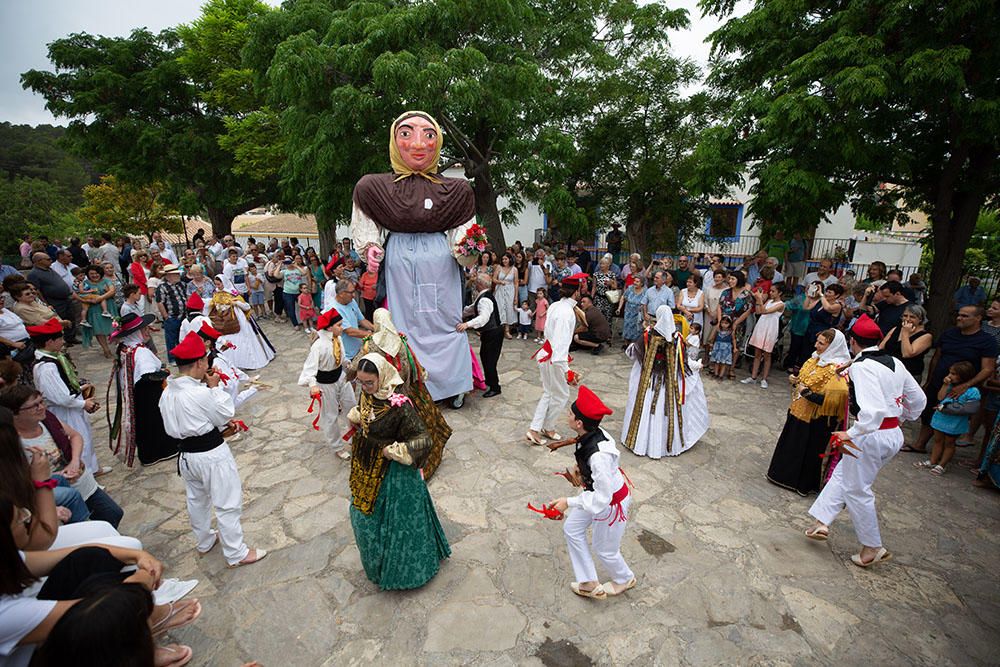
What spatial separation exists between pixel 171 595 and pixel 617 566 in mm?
2848

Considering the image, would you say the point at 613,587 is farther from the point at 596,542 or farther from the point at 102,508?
the point at 102,508

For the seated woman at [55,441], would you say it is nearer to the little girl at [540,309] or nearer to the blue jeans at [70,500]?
the blue jeans at [70,500]

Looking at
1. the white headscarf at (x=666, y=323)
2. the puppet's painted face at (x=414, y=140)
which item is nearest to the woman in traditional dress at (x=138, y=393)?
the puppet's painted face at (x=414, y=140)

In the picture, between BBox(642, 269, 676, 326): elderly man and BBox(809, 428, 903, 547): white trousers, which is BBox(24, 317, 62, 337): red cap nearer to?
BBox(809, 428, 903, 547): white trousers

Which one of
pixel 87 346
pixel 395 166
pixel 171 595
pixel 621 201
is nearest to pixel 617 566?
pixel 171 595

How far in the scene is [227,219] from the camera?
70.1ft

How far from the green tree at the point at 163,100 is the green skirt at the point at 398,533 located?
17496 millimetres

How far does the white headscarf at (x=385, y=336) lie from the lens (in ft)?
14.7

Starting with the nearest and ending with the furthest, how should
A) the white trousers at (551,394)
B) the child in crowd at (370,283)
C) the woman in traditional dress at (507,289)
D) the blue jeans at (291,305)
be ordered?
the white trousers at (551,394), the child in crowd at (370,283), the woman in traditional dress at (507,289), the blue jeans at (291,305)

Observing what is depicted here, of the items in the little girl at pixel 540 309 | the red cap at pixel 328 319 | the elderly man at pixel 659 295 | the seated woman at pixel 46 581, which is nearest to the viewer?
the seated woman at pixel 46 581

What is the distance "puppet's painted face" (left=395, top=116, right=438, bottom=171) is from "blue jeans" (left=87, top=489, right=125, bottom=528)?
4.40m

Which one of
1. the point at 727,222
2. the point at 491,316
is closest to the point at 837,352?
the point at 491,316

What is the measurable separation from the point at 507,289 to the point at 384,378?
23.1 ft

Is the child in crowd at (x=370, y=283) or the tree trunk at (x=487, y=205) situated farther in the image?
the tree trunk at (x=487, y=205)
